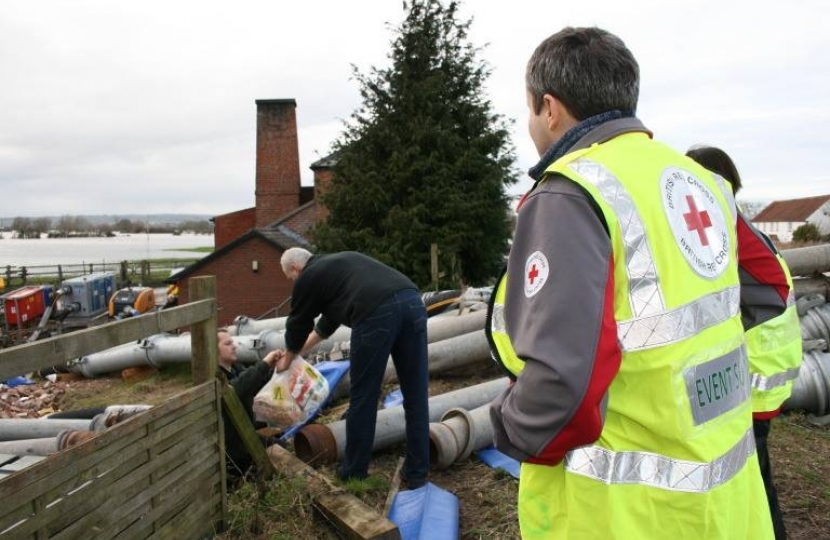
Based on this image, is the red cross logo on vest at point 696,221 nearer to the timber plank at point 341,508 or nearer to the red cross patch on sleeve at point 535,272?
the red cross patch on sleeve at point 535,272

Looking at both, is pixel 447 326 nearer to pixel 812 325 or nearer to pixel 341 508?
pixel 812 325

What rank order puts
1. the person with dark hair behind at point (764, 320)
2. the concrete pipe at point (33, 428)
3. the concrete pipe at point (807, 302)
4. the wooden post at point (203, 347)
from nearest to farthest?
the person with dark hair behind at point (764, 320), the wooden post at point (203, 347), the concrete pipe at point (33, 428), the concrete pipe at point (807, 302)

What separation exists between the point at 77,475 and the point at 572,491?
200 centimetres

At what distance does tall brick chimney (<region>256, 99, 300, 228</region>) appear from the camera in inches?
1161

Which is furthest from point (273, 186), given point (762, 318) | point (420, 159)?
point (762, 318)

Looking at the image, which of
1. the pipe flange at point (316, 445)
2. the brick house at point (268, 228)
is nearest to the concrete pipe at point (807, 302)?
the pipe flange at point (316, 445)

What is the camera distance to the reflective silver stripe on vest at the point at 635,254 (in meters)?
1.36

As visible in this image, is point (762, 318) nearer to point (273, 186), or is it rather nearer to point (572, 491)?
point (572, 491)

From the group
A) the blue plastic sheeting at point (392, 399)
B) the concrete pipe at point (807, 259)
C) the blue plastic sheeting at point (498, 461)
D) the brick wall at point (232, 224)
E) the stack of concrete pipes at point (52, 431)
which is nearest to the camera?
the stack of concrete pipes at point (52, 431)

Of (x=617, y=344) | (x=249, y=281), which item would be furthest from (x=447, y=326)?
(x=249, y=281)

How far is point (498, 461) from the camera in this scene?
4.70 metres

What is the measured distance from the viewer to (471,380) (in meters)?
6.96

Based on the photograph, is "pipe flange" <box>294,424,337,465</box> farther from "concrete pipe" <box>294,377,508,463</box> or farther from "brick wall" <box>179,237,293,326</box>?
"brick wall" <box>179,237,293,326</box>

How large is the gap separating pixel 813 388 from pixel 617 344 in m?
5.39
